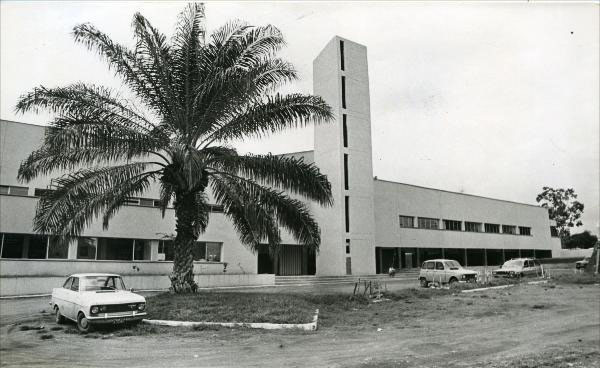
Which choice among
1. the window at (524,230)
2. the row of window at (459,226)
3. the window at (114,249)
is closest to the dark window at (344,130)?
the row of window at (459,226)

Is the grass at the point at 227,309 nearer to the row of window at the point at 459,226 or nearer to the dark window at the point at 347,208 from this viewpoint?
the dark window at the point at 347,208

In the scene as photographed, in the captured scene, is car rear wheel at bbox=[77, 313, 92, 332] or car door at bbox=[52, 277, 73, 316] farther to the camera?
car door at bbox=[52, 277, 73, 316]

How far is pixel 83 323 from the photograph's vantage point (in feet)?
37.0

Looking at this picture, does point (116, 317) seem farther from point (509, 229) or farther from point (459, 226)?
point (509, 229)

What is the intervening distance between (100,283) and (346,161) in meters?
27.1

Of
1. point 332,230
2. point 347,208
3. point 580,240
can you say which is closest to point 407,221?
point 347,208

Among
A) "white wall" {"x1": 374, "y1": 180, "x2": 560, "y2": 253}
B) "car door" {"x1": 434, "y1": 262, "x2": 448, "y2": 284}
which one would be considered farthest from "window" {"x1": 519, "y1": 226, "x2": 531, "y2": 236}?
"car door" {"x1": 434, "y1": 262, "x2": 448, "y2": 284}

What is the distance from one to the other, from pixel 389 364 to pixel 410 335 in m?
3.17

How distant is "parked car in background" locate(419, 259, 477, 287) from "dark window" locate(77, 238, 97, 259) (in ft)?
60.0

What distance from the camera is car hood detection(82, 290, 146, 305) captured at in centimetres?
1134

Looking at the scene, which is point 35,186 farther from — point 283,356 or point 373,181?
point 373,181

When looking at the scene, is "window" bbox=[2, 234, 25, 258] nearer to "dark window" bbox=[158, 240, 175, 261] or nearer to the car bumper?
"dark window" bbox=[158, 240, 175, 261]

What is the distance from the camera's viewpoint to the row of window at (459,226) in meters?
44.4

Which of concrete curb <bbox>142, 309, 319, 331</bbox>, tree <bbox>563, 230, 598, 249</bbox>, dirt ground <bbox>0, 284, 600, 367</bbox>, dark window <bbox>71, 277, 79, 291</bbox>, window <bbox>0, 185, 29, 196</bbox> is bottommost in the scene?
dirt ground <bbox>0, 284, 600, 367</bbox>
